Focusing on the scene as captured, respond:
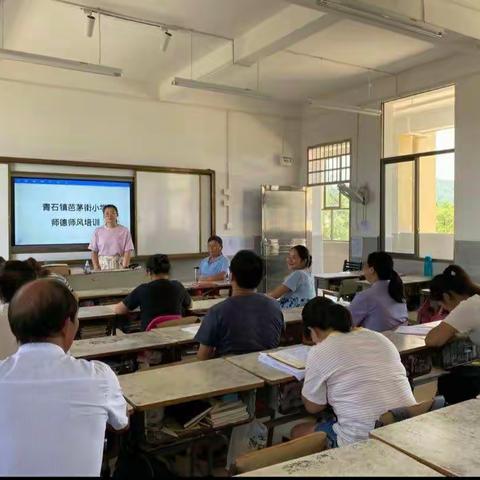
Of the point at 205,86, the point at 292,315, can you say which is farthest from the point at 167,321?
the point at 205,86

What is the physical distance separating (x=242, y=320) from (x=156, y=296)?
107 centimetres

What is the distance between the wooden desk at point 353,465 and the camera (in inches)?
52.7

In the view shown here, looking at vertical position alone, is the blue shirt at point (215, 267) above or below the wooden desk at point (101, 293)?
above

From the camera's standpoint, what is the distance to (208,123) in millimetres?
7805

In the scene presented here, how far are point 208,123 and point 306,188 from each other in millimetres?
1945

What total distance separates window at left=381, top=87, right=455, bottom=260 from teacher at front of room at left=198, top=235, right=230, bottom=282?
283 cm

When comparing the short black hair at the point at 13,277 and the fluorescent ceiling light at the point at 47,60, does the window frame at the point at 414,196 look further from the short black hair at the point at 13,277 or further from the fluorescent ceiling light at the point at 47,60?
the short black hair at the point at 13,277

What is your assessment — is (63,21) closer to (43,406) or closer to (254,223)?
(254,223)

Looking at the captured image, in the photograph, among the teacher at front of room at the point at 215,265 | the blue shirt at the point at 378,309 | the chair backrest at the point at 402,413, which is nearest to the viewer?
the chair backrest at the point at 402,413

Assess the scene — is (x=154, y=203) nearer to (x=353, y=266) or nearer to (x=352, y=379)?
(x=353, y=266)

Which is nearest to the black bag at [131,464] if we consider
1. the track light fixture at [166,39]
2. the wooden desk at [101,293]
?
the wooden desk at [101,293]

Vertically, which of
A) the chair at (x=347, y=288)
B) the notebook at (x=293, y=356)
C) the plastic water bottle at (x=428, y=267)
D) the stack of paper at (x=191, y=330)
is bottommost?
the chair at (x=347, y=288)

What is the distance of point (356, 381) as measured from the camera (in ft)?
6.29

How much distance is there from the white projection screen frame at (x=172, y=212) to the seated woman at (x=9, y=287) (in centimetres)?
442
